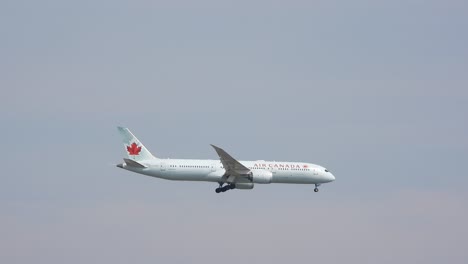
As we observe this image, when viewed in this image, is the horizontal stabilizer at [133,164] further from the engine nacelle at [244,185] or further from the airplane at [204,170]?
the engine nacelle at [244,185]

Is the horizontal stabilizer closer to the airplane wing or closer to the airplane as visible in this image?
the airplane

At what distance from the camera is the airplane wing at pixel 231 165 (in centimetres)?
19670

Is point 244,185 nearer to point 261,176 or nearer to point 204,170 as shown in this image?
point 261,176

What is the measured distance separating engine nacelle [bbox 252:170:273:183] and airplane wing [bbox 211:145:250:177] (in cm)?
98

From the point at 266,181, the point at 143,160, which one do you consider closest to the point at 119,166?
the point at 143,160

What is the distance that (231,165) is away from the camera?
198 metres

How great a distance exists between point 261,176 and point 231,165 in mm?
4012

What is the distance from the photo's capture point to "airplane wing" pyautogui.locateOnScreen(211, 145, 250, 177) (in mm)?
196700

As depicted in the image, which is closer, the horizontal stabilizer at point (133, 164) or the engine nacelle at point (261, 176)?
the horizontal stabilizer at point (133, 164)

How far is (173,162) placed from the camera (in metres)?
198

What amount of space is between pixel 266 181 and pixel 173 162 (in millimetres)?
11254

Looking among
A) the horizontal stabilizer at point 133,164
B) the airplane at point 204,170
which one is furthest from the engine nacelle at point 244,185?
the horizontal stabilizer at point 133,164

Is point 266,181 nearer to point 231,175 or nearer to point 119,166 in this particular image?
point 231,175

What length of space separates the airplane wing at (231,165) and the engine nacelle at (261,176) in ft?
3.22
